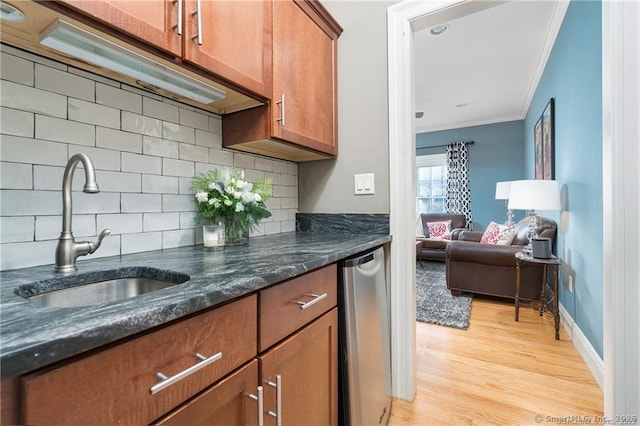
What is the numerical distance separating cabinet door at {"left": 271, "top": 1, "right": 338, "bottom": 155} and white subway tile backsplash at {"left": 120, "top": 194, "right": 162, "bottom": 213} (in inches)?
22.1

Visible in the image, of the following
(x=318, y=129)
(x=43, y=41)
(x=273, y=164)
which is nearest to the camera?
(x=43, y=41)

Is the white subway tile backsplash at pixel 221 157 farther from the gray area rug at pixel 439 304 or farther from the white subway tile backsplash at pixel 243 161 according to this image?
the gray area rug at pixel 439 304

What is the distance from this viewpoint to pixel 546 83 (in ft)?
10.9

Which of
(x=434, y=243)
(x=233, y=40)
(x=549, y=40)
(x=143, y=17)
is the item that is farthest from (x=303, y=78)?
(x=434, y=243)

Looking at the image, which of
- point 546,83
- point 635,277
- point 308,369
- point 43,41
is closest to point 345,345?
point 308,369

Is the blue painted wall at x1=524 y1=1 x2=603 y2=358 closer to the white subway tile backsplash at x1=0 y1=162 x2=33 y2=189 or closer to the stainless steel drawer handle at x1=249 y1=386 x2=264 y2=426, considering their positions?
the stainless steel drawer handle at x1=249 y1=386 x2=264 y2=426

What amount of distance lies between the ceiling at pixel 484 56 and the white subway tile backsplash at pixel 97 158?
1.39 meters

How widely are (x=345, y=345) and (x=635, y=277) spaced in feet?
3.38

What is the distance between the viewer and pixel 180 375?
51cm

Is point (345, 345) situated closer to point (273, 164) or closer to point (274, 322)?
point (274, 322)

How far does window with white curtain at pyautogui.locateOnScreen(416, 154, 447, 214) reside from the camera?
6.18 metres

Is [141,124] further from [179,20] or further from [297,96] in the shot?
[297,96]

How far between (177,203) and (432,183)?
5.97 meters

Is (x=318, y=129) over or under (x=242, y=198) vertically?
over
